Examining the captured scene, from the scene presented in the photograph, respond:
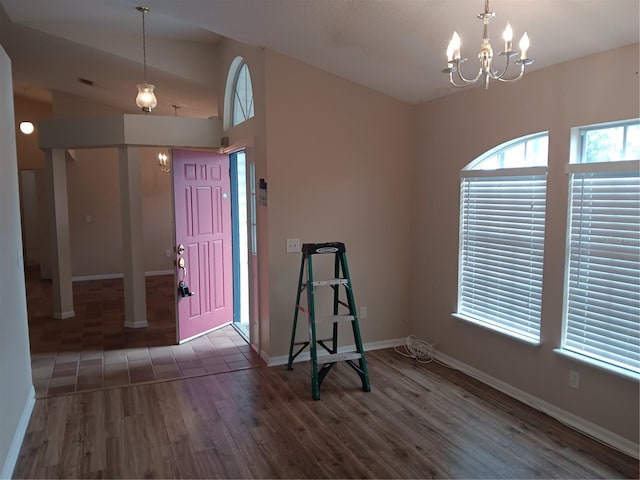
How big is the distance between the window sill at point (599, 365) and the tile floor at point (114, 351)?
2.43m

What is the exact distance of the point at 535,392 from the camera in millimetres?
3209

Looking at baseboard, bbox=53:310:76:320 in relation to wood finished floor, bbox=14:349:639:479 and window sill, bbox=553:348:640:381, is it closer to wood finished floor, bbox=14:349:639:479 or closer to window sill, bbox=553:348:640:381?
wood finished floor, bbox=14:349:639:479

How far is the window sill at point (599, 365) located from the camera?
2.61 metres

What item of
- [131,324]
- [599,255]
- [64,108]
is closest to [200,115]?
[64,108]

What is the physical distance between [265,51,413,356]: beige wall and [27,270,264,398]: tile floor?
0.76m

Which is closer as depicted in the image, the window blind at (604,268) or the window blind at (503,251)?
the window blind at (604,268)

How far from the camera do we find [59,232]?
224 inches

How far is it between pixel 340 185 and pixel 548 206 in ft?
5.74

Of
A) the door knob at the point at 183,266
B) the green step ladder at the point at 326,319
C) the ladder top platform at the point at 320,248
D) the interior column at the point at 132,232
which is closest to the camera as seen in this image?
the green step ladder at the point at 326,319

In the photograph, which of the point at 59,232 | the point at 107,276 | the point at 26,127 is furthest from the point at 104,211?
the point at 59,232

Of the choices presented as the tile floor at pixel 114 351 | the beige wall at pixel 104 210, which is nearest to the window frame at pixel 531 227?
the tile floor at pixel 114 351

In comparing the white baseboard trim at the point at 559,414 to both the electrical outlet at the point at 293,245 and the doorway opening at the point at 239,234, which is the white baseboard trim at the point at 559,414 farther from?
the doorway opening at the point at 239,234

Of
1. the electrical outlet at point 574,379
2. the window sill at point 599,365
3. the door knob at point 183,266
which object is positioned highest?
the door knob at point 183,266

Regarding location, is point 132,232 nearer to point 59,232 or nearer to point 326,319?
point 59,232
